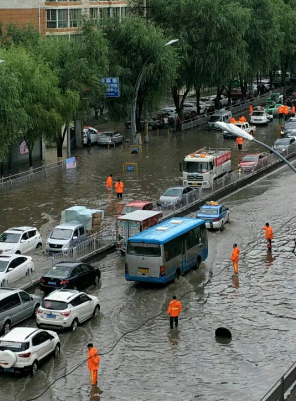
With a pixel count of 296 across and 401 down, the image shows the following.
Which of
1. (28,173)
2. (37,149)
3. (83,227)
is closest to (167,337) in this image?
(83,227)

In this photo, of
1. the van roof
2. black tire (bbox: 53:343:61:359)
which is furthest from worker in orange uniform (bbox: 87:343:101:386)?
the van roof

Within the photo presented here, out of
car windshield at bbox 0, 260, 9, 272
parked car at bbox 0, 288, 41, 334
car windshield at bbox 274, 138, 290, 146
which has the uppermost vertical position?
car windshield at bbox 274, 138, 290, 146

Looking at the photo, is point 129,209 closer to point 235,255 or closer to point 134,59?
point 235,255

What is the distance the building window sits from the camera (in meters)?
87.1

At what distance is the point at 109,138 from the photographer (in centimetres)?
7756

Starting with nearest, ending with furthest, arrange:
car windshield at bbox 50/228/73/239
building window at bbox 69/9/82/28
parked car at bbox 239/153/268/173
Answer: car windshield at bbox 50/228/73/239 < parked car at bbox 239/153/268/173 < building window at bbox 69/9/82/28

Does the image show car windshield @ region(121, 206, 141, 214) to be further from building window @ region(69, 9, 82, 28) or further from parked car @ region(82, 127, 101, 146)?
building window @ region(69, 9, 82, 28)

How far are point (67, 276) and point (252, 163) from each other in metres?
29.7

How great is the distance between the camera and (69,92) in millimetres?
65625

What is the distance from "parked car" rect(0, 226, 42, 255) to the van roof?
648 cm

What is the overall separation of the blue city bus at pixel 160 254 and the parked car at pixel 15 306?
486cm

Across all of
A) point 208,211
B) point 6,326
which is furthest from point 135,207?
point 6,326

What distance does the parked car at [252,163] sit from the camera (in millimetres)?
64000

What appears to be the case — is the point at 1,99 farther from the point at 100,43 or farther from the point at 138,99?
the point at 138,99
